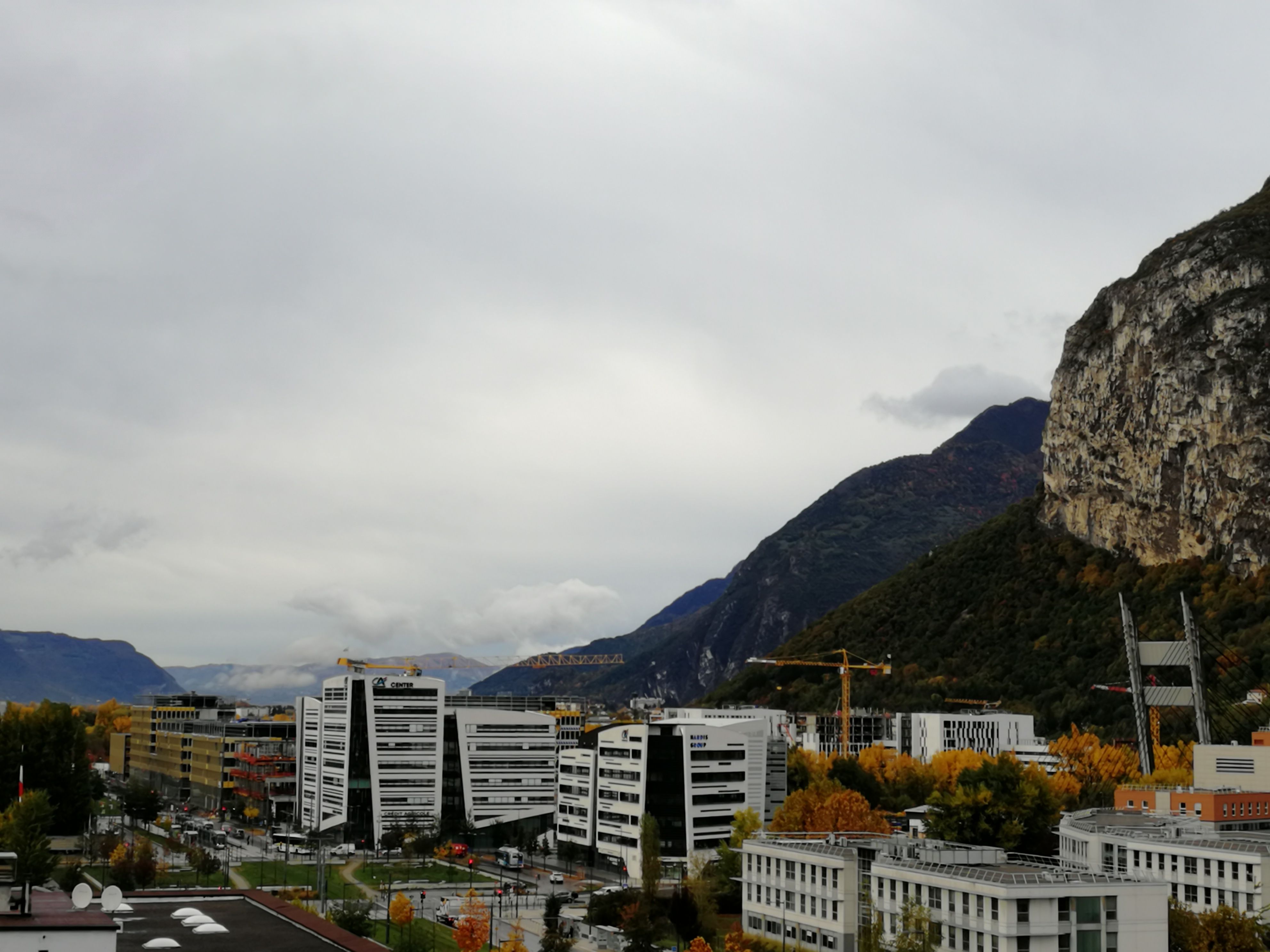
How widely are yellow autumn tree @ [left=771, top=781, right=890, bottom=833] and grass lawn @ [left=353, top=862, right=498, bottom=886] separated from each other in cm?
2929

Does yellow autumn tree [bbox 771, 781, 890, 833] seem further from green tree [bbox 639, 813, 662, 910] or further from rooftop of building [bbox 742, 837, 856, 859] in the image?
rooftop of building [bbox 742, 837, 856, 859]

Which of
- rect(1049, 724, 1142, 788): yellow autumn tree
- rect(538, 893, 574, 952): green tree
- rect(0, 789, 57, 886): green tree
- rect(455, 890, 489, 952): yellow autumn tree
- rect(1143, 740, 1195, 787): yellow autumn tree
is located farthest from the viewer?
rect(1049, 724, 1142, 788): yellow autumn tree

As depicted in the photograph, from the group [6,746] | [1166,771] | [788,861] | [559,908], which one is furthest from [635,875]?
[6,746]

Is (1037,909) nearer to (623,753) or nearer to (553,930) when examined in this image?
(553,930)

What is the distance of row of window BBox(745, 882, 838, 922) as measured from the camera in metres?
88.3

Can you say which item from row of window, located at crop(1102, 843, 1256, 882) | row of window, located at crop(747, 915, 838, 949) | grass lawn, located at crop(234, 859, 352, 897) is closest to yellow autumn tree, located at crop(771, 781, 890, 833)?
row of window, located at crop(747, 915, 838, 949)

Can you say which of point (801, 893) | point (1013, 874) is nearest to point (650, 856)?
point (801, 893)

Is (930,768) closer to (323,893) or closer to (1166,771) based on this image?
(1166,771)

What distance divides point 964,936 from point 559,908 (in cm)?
4054

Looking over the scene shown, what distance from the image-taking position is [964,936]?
7600 centimetres

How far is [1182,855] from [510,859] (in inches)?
2891

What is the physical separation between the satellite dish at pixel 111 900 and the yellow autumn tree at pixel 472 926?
3494 centimetres

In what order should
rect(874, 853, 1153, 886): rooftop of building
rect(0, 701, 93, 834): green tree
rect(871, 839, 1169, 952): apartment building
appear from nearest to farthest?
rect(871, 839, 1169, 952): apartment building, rect(874, 853, 1153, 886): rooftop of building, rect(0, 701, 93, 834): green tree

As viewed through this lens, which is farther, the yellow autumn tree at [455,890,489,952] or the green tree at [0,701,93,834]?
the green tree at [0,701,93,834]
